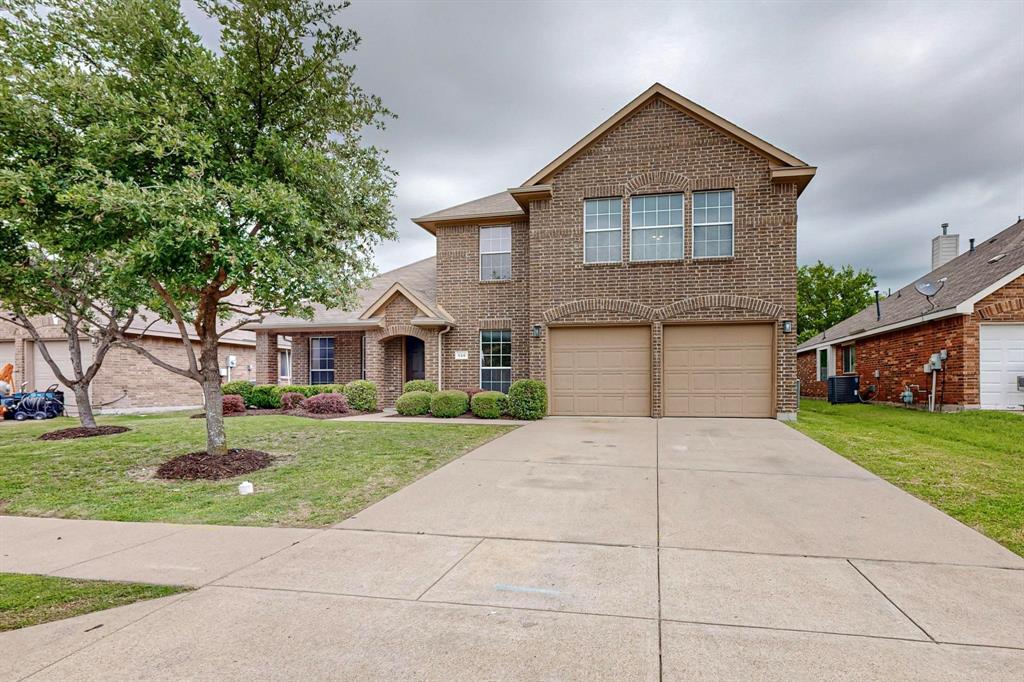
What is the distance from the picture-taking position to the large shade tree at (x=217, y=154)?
6547 millimetres

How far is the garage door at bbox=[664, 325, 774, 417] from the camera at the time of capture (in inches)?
540

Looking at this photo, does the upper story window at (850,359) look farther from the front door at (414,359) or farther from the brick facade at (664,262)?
the front door at (414,359)

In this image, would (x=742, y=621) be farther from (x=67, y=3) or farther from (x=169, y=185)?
(x=67, y=3)

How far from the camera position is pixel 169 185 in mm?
6949

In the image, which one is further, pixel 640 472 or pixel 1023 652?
pixel 640 472

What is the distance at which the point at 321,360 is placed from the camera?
1891 centimetres

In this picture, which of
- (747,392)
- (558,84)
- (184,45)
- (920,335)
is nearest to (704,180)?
(558,84)

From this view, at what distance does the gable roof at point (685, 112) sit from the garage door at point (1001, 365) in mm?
7134

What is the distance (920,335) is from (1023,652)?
56.2 feet

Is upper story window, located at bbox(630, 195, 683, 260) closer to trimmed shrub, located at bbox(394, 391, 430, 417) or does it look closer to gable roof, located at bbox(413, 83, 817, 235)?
gable roof, located at bbox(413, 83, 817, 235)

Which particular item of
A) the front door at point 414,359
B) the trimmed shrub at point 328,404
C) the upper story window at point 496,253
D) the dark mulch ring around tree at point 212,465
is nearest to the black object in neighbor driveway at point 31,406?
the trimmed shrub at point 328,404

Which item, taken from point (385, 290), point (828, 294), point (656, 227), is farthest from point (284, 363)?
point (828, 294)

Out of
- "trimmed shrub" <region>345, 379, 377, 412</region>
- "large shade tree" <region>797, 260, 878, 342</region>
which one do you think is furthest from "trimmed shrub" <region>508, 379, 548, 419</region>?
"large shade tree" <region>797, 260, 878, 342</region>

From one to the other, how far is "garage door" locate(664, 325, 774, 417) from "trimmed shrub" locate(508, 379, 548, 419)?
3.39 m
